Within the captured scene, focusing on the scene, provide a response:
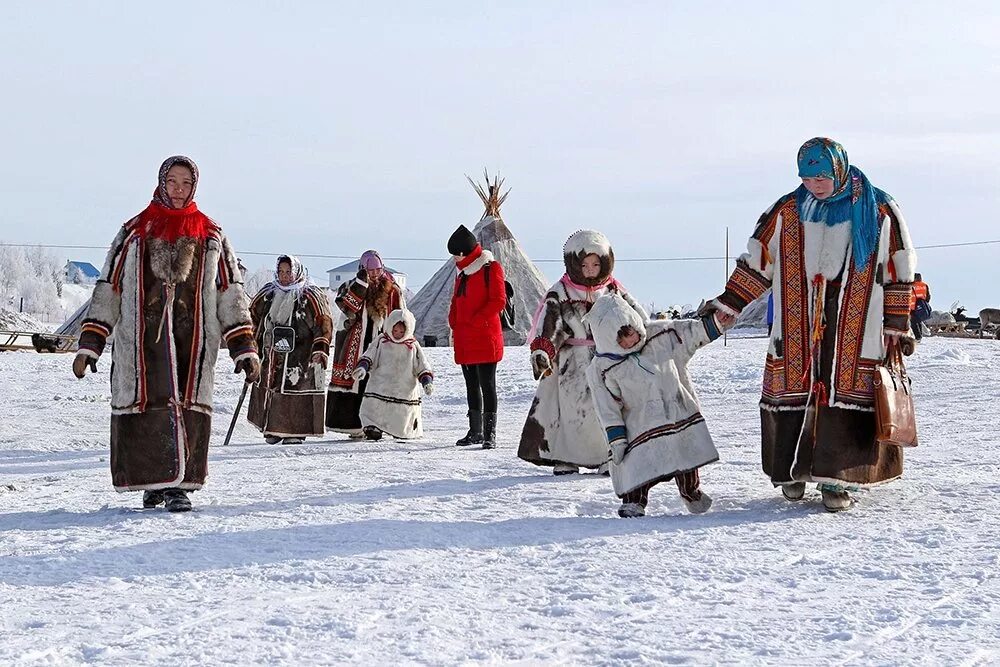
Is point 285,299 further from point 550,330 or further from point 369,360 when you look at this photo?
point 550,330

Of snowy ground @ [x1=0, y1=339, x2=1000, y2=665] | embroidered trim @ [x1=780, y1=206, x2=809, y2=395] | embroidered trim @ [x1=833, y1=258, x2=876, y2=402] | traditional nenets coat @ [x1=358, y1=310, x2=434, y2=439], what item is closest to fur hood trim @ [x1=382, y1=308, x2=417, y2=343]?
traditional nenets coat @ [x1=358, y1=310, x2=434, y2=439]

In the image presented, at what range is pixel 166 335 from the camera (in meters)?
5.79

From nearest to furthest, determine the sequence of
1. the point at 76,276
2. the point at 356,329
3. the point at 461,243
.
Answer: the point at 461,243 → the point at 356,329 → the point at 76,276

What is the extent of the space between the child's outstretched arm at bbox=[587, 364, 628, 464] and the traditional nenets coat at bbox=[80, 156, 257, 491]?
63.0 inches

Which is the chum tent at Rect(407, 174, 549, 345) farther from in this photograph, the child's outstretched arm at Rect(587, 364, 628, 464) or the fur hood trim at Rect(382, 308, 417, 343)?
the child's outstretched arm at Rect(587, 364, 628, 464)

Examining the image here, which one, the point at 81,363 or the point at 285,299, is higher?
the point at 285,299

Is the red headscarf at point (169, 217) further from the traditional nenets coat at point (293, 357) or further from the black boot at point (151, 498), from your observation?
the traditional nenets coat at point (293, 357)

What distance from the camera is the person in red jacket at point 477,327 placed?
376 inches

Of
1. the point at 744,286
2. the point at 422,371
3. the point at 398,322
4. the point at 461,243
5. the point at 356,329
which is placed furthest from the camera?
the point at 356,329

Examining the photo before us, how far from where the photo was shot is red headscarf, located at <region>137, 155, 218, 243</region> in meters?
5.87

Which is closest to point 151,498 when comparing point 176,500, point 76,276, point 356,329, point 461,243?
point 176,500

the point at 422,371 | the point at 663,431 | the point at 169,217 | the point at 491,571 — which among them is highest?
the point at 169,217

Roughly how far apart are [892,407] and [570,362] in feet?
7.80

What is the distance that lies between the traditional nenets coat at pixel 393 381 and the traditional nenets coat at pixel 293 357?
0.40 meters
